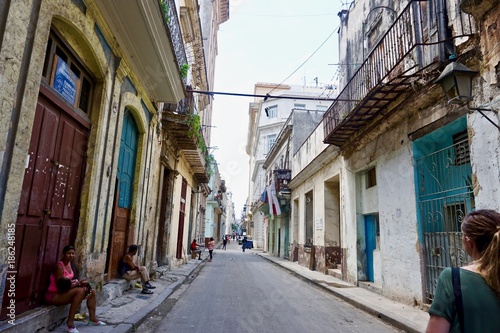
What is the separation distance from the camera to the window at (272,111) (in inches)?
1547

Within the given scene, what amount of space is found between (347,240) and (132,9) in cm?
907

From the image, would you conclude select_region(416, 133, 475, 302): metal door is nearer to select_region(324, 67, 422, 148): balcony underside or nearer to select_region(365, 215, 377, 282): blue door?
select_region(324, 67, 422, 148): balcony underside

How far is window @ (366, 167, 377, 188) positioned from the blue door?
38.9 inches

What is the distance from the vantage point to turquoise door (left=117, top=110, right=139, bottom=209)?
7.38m

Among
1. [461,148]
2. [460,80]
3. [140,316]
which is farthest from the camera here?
[461,148]

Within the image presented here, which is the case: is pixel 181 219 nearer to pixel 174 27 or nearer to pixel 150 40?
pixel 174 27

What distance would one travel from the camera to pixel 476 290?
5.15 feet

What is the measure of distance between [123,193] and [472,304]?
725 cm

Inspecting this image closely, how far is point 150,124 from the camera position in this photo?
8930mm

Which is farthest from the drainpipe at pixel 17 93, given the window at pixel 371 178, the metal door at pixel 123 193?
the window at pixel 371 178

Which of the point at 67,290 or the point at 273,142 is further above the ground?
the point at 273,142

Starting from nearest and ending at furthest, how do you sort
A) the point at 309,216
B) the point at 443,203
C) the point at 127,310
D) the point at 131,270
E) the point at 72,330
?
the point at 72,330 → the point at 127,310 → the point at 443,203 → the point at 131,270 → the point at 309,216

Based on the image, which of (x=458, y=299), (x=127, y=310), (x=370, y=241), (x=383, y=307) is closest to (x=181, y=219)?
(x=370, y=241)

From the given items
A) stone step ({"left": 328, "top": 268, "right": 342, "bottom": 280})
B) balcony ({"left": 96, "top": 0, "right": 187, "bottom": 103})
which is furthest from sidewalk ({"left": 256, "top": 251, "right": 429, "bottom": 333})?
balcony ({"left": 96, "top": 0, "right": 187, "bottom": 103})
